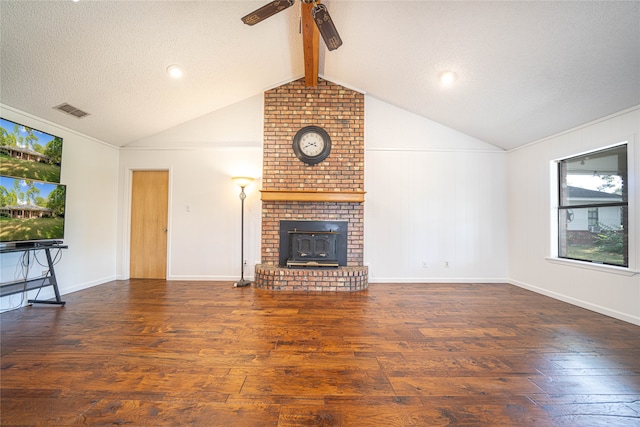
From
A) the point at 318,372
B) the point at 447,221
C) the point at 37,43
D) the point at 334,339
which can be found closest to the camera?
the point at 318,372

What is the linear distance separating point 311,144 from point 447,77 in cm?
204

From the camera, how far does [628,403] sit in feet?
4.83

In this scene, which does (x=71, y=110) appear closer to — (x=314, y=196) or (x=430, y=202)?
(x=314, y=196)

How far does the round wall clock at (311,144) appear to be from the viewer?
409 centimetres

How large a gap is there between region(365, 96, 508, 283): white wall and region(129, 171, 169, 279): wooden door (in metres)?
3.45

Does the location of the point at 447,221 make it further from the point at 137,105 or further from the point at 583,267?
the point at 137,105

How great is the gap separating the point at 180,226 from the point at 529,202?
5525 millimetres

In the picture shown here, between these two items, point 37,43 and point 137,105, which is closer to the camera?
point 37,43

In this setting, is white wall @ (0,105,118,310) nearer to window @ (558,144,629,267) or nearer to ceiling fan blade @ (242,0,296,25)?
ceiling fan blade @ (242,0,296,25)

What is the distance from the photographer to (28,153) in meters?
2.85

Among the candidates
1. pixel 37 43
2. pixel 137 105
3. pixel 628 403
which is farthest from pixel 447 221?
pixel 37 43

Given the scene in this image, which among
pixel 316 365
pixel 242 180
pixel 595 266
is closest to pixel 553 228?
pixel 595 266

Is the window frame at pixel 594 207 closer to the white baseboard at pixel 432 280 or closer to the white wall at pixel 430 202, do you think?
the white wall at pixel 430 202

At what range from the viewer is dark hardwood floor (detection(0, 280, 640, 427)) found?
1.37m
